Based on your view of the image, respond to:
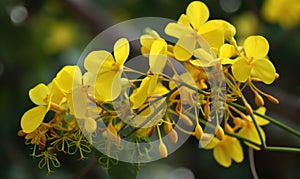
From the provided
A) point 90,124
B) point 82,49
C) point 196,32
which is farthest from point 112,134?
point 82,49

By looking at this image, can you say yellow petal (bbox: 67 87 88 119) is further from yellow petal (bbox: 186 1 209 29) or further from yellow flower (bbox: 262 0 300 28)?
yellow flower (bbox: 262 0 300 28)

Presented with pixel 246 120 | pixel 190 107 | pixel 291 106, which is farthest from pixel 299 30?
pixel 190 107

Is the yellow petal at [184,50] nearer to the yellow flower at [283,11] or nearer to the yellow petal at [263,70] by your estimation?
the yellow petal at [263,70]

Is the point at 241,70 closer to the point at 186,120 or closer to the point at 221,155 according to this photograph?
the point at 186,120

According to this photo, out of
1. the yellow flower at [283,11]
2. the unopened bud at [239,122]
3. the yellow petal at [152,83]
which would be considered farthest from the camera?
the yellow flower at [283,11]

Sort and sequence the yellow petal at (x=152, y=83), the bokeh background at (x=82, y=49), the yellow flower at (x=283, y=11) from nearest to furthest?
the yellow petal at (x=152, y=83) < the bokeh background at (x=82, y=49) < the yellow flower at (x=283, y=11)

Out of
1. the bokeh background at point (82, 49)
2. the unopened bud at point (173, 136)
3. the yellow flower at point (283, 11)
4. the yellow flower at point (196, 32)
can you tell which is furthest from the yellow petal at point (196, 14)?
the yellow flower at point (283, 11)

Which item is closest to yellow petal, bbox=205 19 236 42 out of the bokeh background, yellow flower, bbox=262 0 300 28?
the bokeh background

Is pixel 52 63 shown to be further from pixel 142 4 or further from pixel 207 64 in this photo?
pixel 207 64
